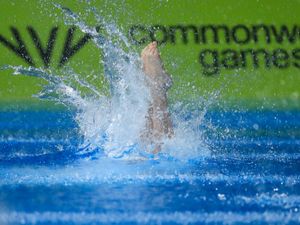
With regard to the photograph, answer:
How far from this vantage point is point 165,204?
342cm

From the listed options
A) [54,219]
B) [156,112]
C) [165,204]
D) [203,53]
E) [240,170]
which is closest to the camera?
[54,219]

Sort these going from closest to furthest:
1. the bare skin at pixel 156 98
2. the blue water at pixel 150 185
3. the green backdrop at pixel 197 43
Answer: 1. the blue water at pixel 150 185
2. the bare skin at pixel 156 98
3. the green backdrop at pixel 197 43

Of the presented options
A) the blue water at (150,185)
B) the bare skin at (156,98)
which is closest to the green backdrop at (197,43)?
the blue water at (150,185)

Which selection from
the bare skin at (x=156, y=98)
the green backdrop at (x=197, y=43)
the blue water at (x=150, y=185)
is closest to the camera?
the blue water at (x=150, y=185)

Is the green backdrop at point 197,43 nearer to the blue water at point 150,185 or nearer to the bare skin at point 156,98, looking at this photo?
the blue water at point 150,185

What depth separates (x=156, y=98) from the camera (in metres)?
4.84

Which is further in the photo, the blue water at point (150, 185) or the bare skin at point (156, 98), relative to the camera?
the bare skin at point (156, 98)

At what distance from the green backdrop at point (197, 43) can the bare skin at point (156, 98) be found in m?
4.21

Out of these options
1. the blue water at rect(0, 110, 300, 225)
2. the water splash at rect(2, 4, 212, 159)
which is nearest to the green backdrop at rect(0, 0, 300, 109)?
the blue water at rect(0, 110, 300, 225)

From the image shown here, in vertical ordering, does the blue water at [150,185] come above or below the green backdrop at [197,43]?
below

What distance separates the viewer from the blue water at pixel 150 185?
320 centimetres

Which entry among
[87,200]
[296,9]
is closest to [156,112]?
[87,200]

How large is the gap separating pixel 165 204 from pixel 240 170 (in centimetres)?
113

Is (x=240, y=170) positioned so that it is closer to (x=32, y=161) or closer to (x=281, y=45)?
(x=32, y=161)
